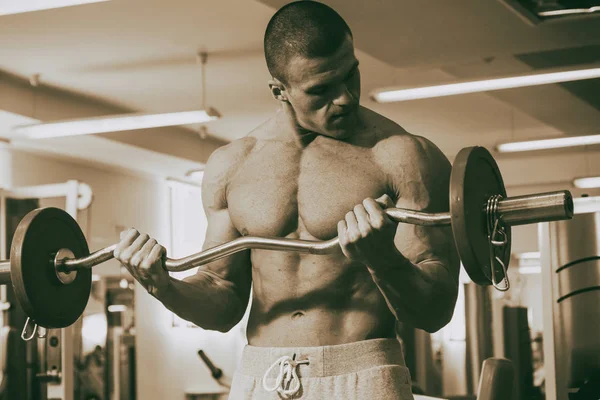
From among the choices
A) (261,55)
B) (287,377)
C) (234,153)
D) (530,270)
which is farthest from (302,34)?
(530,270)

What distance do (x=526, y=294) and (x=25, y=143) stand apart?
6.12m

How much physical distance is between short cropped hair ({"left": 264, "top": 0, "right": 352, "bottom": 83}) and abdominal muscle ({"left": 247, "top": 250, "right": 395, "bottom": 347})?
17.3 inches

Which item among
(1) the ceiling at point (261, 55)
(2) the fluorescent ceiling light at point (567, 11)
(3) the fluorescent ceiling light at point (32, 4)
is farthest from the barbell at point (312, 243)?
(1) the ceiling at point (261, 55)

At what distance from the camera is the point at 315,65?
6.29 ft

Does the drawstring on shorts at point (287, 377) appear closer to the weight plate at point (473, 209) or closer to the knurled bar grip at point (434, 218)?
the knurled bar grip at point (434, 218)

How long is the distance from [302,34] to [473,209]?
0.62 metres

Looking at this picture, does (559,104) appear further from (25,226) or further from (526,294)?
(25,226)

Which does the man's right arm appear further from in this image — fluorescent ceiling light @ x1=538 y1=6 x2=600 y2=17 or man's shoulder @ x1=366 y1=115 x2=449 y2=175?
fluorescent ceiling light @ x1=538 y1=6 x2=600 y2=17

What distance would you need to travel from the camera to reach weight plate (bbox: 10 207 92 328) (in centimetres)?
203

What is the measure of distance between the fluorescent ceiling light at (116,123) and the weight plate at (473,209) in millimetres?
5210

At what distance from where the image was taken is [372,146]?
2070 millimetres

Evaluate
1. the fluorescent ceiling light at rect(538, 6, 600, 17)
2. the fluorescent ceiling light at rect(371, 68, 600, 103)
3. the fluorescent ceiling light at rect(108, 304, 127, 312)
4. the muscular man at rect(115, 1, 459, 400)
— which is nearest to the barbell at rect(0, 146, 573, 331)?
the muscular man at rect(115, 1, 459, 400)

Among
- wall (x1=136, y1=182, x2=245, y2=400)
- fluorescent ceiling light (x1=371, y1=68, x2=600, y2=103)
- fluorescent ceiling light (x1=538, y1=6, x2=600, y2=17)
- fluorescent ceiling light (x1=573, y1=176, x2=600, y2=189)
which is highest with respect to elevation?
fluorescent ceiling light (x1=371, y1=68, x2=600, y2=103)

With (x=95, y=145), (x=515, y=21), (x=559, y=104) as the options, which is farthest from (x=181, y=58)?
(x=559, y=104)
